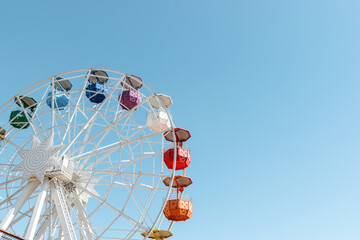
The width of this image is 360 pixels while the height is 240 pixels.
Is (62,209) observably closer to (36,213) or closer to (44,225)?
(36,213)

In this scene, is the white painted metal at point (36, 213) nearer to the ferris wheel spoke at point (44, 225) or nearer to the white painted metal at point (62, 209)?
the white painted metal at point (62, 209)

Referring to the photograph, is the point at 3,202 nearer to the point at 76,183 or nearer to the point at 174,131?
the point at 76,183

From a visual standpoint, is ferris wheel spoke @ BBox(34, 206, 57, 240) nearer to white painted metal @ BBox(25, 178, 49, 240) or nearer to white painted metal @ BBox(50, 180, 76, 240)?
white painted metal @ BBox(50, 180, 76, 240)

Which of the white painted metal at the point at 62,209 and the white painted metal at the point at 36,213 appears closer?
the white painted metal at the point at 36,213

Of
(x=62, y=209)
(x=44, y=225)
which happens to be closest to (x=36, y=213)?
(x=62, y=209)

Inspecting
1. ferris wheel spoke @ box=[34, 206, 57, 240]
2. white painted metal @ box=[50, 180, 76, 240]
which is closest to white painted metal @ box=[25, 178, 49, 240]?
white painted metal @ box=[50, 180, 76, 240]


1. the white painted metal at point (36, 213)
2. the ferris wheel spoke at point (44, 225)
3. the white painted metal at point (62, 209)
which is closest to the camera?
the white painted metal at point (36, 213)

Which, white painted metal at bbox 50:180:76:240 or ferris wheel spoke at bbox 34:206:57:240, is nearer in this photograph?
white painted metal at bbox 50:180:76:240

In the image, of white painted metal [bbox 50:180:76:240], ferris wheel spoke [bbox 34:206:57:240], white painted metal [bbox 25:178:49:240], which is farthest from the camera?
ferris wheel spoke [bbox 34:206:57:240]

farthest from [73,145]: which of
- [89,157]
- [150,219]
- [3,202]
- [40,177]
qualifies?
[150,219]

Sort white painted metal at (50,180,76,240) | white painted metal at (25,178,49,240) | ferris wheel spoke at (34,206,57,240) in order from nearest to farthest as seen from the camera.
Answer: white painted metal at (25,178,49,240) → white painted metal at (50,180,76,240) → ferris wheel spoke at (34,206,57,240)

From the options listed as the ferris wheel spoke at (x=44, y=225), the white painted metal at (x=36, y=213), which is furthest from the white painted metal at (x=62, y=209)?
the ferris wheel spoke at (x=44, y=225)

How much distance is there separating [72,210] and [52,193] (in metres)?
1.12

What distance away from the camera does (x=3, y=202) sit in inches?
676
